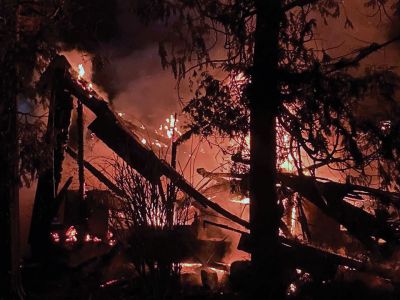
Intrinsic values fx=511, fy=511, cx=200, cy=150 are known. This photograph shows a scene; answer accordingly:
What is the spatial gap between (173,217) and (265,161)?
5.20ft

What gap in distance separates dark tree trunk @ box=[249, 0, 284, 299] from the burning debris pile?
1.48 feet

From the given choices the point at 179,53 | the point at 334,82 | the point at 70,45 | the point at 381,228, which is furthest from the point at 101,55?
the point at 381,228

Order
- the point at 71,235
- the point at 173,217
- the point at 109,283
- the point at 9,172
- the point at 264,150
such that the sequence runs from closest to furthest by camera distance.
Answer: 1. the point at 173,217
2. the point at 264,150
3. the point at 9,172
4. the point at 109,283
5. the point at 71,235

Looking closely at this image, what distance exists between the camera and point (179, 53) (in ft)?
21.8

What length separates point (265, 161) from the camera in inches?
297

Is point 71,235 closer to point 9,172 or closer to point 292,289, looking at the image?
point 9,172

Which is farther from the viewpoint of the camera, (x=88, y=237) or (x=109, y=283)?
(x=88, y=237)

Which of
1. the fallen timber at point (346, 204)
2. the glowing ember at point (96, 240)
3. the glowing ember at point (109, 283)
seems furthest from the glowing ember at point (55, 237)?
the fallen timber at point (346, 204)

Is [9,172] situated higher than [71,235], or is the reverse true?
[9,172]

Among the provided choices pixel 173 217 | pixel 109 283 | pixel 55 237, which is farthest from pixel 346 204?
pixel 55 237

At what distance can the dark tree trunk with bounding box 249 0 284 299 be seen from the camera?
7.36 metres

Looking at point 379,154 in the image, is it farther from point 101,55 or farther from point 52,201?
point 52,201

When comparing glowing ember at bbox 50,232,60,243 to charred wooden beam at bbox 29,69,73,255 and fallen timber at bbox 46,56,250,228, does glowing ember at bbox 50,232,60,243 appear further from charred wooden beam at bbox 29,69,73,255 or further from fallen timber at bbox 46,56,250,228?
fallen timber at bbox 46,56,250,228

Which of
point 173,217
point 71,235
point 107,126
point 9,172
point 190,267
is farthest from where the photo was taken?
point 71,235
